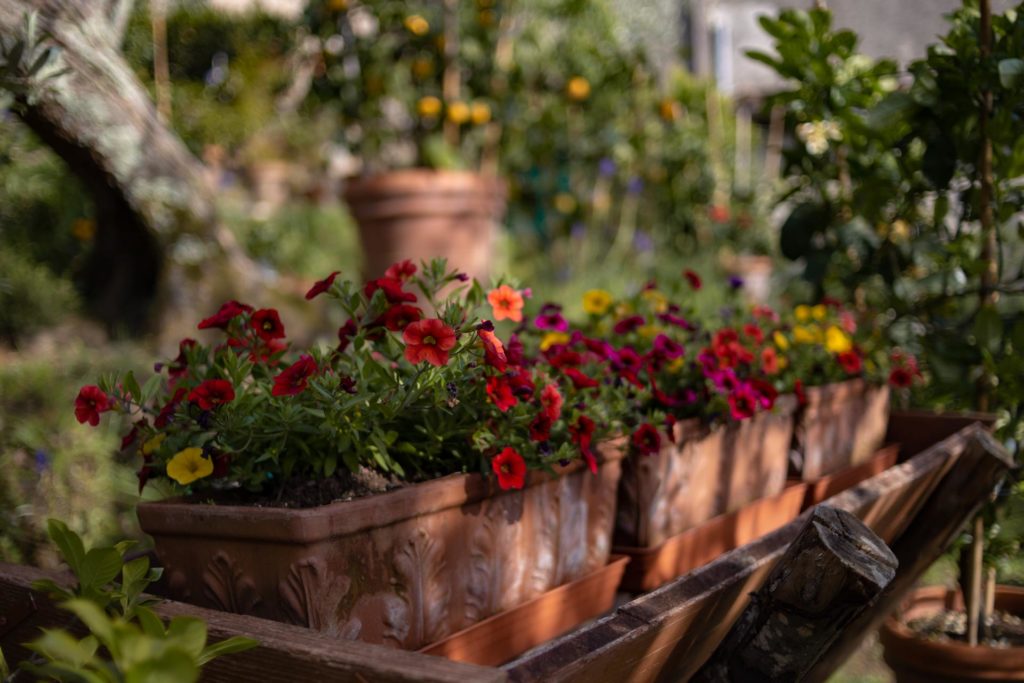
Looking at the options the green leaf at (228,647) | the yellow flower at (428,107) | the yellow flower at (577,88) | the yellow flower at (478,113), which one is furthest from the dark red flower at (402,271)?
the yellow flower at (577,88)

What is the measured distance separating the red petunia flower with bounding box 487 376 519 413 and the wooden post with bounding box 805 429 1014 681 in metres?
0.93

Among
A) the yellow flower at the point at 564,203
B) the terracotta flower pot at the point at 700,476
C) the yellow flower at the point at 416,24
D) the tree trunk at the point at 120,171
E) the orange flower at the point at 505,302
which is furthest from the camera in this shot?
the yellow flower at the point at 564,203

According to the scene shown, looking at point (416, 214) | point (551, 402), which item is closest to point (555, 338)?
point (551, 402)

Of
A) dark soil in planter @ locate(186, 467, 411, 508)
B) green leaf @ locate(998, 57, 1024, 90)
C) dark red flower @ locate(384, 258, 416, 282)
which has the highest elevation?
green leaf @ locate(998, 57, 1024, 90)

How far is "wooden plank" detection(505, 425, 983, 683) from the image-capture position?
99 centimetres

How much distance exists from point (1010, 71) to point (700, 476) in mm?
891

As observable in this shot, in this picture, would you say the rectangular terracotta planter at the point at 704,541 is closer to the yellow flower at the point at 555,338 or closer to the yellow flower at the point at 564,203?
the yellow flower at the point at 555,338

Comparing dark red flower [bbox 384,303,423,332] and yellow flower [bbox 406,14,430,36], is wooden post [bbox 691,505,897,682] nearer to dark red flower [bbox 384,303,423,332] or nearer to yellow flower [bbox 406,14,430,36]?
dark red flower [bbox 384,303,423,332]

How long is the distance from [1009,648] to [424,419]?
1.37 metres

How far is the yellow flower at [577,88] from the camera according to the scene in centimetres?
533

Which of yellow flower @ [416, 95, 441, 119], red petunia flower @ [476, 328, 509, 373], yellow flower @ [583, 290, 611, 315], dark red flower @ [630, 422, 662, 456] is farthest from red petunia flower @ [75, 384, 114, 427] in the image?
yellow flower @ [416, 95, 441, 119]

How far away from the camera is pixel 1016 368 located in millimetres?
2059

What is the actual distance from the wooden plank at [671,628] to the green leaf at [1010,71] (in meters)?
0.78

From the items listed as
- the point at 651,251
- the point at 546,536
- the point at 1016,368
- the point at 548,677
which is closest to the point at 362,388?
the point at 546,536
